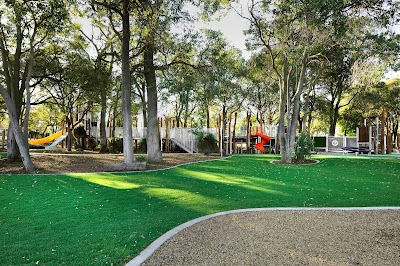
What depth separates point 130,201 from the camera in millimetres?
7160

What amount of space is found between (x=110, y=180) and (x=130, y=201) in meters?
3.56

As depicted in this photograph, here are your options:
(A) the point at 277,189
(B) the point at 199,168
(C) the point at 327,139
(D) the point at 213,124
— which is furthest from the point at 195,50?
(D) the point at 213,124

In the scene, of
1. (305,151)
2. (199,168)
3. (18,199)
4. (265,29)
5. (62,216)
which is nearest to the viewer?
(62,216)

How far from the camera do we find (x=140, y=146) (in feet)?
77.9

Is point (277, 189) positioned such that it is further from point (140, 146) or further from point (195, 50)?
point (140, 146)

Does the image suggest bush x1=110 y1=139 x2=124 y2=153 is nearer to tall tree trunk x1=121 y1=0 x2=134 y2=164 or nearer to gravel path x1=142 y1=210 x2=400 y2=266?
tall tree trunk x1=121 y1=0 x2=134 y2=164

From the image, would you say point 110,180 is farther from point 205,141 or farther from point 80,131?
point 80,131

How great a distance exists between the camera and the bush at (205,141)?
22219 mm

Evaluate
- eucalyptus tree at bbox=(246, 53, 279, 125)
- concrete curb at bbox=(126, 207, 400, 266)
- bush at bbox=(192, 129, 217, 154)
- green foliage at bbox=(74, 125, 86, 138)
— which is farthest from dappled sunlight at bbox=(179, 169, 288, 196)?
eucalyptus tree at bbox=(246, 53, 279, 125)

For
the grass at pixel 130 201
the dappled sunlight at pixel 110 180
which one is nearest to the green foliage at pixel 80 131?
the grass at pixel 130 201

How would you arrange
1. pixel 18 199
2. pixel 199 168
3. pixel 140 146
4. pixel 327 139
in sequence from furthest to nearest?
pixel 327 139 < pixel 140 146 < pixel 199 168 < pixel 18 199

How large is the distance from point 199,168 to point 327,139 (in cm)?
1546

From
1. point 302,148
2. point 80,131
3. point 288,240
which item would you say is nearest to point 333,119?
point 302,148

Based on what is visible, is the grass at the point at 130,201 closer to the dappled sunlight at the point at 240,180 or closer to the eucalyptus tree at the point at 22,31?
the dappled sunlight at the point at 240,180
